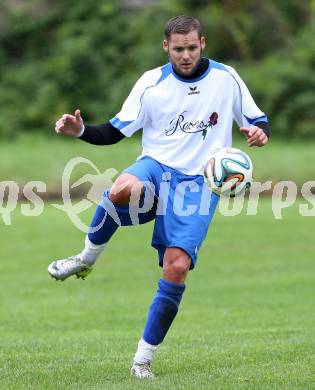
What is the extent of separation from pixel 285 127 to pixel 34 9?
8.87m

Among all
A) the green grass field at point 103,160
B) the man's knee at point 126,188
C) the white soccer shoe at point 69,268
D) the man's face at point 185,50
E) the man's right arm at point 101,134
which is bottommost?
the green grass field at point 103,160

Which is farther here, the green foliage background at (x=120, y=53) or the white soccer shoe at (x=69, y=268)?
the green foliage background at (x=120, y=53)

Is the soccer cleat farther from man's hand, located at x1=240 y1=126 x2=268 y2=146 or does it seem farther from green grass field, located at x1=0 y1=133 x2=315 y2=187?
green grass field, located at x1=0 y1=133 x2=315 y2=187

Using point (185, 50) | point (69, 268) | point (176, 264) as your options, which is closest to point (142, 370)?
point (176, 264)

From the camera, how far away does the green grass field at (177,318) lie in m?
7.24

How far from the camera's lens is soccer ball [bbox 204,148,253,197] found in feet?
23.2

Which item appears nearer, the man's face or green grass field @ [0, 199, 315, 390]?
the man's face

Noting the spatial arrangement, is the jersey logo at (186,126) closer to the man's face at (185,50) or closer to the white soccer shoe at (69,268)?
the man's face at (185,50)

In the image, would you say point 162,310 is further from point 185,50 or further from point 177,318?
point 177,318

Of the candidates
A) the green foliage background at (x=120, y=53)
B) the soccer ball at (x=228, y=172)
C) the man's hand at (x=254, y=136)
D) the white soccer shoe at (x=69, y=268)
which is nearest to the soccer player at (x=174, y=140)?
the man's hand at (x=254, y=136)

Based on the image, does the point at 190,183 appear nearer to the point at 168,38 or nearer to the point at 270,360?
the point at 168,38

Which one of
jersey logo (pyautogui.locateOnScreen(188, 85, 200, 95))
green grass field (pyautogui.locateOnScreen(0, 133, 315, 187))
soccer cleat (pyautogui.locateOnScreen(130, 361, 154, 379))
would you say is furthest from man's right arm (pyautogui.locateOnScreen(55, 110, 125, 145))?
green grass field (pyautogui.locateOnScreen(0, 133, 315, 187))

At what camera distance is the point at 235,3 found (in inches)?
1261

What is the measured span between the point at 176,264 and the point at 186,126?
0.98 m
